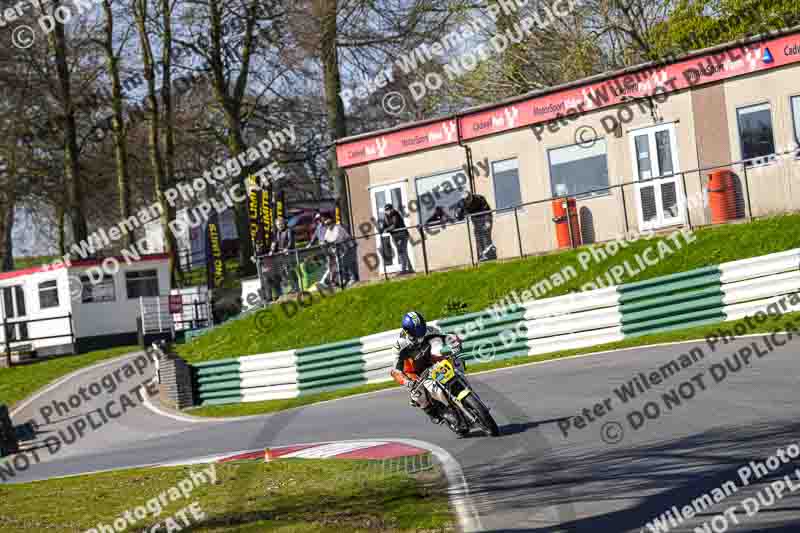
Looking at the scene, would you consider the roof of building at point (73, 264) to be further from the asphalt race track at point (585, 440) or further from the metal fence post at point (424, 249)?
the asphalt race track at point (585, 440)

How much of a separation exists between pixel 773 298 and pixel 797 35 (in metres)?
6.79

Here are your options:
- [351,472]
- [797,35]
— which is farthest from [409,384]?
[797,35]

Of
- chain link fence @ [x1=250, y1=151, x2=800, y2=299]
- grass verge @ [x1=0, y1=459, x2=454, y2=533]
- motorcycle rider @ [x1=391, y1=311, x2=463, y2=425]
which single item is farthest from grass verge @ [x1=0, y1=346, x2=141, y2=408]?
motorcycle rider @ [x1=391, y1=311, x2=463, y2=425]

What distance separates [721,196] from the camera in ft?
72.2

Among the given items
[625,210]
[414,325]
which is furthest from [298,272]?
[414,325]

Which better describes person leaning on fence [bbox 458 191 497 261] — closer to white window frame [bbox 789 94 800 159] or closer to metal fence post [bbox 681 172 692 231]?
metal fence post [bbox 681 172 692 231]

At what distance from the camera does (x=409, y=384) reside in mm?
13297

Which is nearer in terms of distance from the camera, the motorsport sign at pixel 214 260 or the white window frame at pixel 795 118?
the white window frame at pixel 795 118

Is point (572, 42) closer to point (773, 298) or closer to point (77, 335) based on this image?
point (773, 298)

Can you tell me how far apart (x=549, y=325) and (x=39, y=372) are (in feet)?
65.6

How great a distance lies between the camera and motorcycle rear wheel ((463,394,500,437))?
12.4m

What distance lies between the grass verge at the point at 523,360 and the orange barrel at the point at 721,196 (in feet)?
11.6

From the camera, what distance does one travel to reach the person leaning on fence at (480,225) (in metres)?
25.6

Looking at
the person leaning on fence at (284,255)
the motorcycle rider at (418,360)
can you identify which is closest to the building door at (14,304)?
the person leaning on fence at (284,255)
